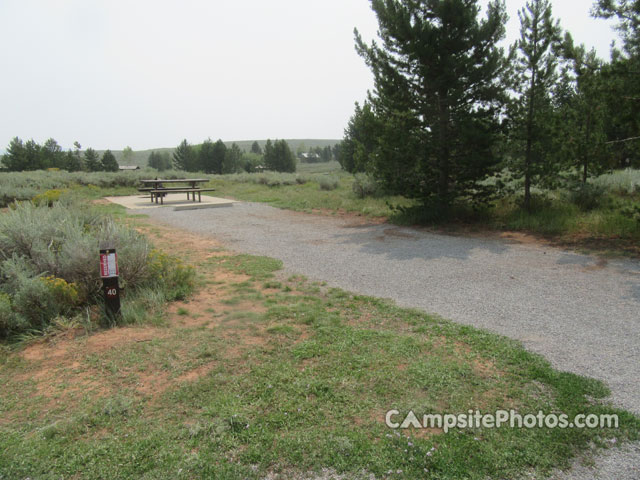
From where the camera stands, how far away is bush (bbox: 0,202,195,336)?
3758 mm

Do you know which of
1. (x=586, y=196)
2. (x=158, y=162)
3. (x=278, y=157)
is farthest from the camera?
(x=158, y=162)

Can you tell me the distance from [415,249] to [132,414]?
557 centimetres

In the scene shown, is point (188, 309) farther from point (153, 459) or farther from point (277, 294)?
point (153, 459)

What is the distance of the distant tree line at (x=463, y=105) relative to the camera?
8633mm

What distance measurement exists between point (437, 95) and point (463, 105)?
0.65 m

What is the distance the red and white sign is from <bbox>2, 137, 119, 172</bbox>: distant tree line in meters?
64.5

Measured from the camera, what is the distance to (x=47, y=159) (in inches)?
2367

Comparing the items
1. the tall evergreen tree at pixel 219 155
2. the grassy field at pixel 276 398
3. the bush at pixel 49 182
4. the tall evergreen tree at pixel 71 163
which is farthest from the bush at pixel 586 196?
the tall evergreen tree at pixel 219 155

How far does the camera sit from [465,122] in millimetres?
8781

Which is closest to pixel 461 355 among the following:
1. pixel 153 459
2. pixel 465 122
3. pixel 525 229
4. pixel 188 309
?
pixel 153 459

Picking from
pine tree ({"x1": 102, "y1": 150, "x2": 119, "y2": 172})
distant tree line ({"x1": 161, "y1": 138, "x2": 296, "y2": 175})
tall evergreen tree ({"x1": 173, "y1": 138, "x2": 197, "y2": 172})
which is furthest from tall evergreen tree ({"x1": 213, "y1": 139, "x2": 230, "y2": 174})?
pine tree ({"x1": 102, "y1": 150, "x2": 119, "y2": 172})

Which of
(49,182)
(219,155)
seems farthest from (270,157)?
(49,182)

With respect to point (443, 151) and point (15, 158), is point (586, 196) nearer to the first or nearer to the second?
point (443, 151)

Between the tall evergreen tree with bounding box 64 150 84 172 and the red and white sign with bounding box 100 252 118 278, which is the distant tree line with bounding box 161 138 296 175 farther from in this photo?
the red and white sign with bounding box 100 252 118 278
